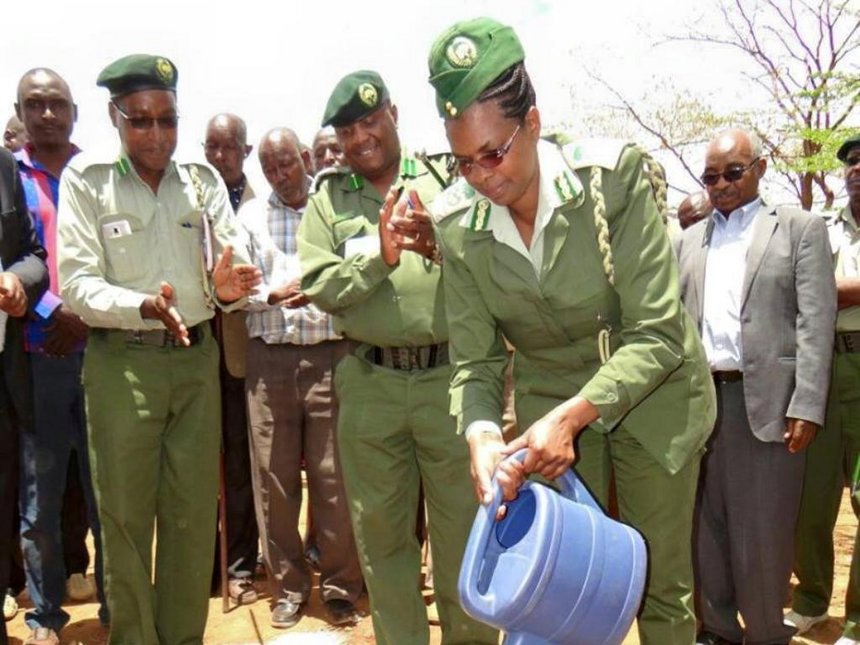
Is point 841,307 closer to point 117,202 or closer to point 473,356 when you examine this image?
point 473,356

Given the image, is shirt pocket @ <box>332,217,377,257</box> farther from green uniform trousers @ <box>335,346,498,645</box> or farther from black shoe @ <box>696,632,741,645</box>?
black shoe @ <box>696,632,741,645</box>

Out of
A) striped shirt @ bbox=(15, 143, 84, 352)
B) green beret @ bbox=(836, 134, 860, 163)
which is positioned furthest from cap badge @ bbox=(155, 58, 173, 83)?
green beret @ bbox=(836, 134, 860, 163)

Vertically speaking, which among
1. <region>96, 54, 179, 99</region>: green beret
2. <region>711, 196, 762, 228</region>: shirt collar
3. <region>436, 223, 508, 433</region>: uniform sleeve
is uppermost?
<region>96, 54, 179, 99</region>: green beret

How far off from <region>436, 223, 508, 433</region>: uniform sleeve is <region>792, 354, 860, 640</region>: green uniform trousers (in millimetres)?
2246

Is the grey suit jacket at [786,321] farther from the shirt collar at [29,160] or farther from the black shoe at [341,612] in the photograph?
the shirt collar at [29,160]

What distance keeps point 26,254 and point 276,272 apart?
1.28 metres

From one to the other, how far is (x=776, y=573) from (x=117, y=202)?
2.94m

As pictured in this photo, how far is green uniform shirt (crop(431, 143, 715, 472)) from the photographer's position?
2.38 m

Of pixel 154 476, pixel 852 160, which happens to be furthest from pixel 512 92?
pixel 852 160

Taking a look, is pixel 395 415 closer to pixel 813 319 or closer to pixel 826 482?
pixel 813 319

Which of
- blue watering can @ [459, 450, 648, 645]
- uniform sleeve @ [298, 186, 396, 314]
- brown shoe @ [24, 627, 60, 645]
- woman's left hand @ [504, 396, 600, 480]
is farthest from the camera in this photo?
brown shoe @ [24, 627, 60, 645]

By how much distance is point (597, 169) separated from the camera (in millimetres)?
2434

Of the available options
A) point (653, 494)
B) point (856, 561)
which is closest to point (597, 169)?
point (653, 494)

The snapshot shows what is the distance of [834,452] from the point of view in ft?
14.0
